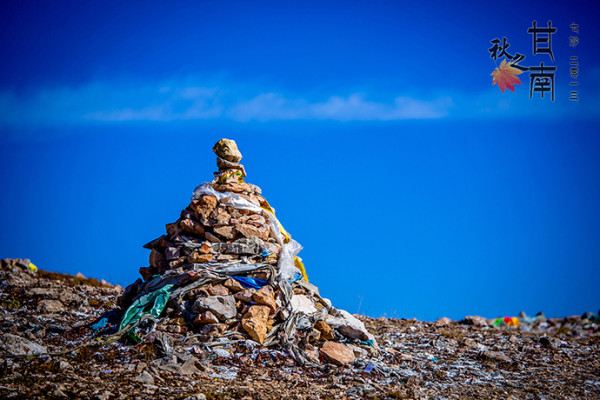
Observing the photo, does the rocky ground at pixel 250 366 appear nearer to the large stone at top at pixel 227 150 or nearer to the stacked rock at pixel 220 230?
the stacked rock at pixel 220 230

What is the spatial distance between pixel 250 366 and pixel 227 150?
502cm

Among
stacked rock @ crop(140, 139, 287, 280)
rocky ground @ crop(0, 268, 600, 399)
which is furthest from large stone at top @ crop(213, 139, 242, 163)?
rocky ground @ crop(0, 268, 600, 399)

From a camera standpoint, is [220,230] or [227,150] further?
[227,150]

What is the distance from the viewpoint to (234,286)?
1170cm

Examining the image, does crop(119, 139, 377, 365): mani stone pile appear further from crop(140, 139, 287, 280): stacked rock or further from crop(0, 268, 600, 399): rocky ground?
crop(0, 268, 600, 399): rocky ground

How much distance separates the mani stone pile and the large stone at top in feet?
0.07

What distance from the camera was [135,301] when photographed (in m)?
11.9

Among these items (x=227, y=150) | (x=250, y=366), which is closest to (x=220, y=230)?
(x=227, y=150)

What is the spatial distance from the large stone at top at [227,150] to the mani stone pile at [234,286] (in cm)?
2

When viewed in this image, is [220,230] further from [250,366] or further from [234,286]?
[250,366]

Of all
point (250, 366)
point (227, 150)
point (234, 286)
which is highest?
point (227, 150)

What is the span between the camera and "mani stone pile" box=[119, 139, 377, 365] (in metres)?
11.1

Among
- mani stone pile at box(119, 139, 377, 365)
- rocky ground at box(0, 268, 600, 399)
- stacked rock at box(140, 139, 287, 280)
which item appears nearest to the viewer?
rocky ground at box(0, 268, 600, 399)

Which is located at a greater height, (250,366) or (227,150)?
(227,150)
